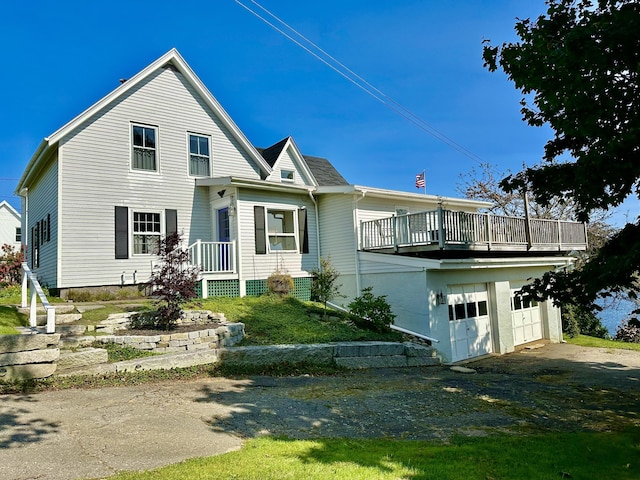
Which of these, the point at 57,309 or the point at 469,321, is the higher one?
the point at 57,309

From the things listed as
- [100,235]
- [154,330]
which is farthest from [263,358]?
[100,235]

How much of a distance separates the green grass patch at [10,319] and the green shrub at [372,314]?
8259 millimetres

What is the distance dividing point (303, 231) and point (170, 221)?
15.7 feet

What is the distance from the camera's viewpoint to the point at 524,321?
53.2 ft

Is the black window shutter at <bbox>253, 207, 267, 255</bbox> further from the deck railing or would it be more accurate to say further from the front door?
the deck railing

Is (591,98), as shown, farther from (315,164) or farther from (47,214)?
(315,164)

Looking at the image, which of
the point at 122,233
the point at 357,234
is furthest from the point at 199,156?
the point at 357,234

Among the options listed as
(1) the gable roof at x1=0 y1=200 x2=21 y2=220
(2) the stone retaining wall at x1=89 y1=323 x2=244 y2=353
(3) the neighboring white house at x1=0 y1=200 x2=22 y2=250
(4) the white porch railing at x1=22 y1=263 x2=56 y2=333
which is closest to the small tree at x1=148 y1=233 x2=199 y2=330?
(2) the stone retaining wall at x1=89 y1=323 x2=244 y2=353

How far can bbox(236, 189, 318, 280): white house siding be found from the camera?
1386 cm

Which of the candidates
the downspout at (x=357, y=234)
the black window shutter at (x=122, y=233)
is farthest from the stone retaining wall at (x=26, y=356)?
the downspout at (x=357, y=234)

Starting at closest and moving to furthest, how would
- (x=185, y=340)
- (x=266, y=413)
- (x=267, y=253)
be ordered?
(x=266, y=413), (x=185, y=340), (x=267, y=253)

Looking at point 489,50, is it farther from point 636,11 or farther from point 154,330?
point 154,330

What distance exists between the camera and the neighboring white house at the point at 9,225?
31.8 meters

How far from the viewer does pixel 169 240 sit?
9000mm
